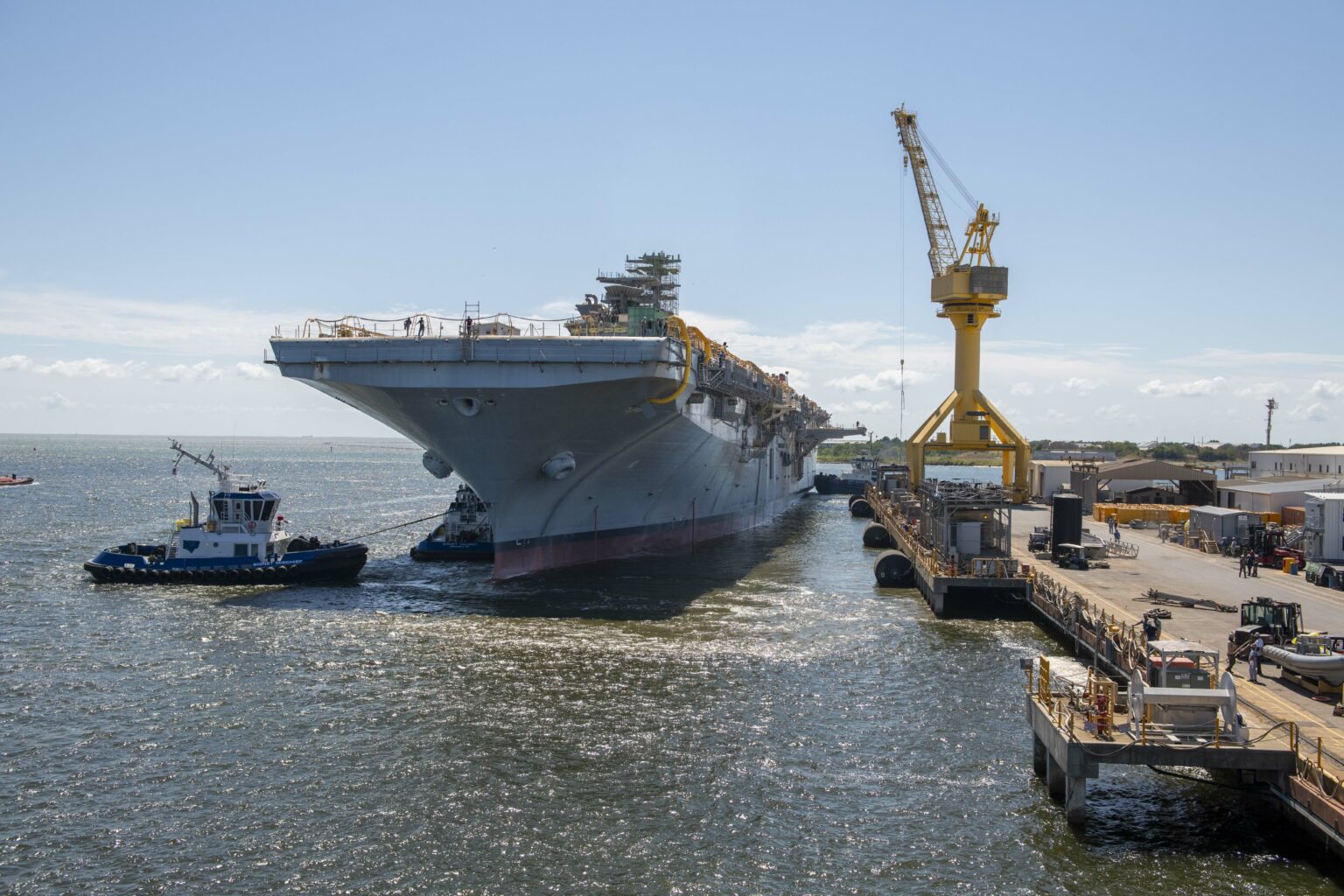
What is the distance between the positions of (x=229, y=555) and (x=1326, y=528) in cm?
3052

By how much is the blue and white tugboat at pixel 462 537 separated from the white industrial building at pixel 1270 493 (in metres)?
27.0

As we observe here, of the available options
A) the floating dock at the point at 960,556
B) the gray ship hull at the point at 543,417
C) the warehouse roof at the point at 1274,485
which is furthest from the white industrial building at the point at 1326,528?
the gray ship hull at the point at 543,417

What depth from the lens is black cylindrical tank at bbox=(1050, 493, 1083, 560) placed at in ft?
96.2

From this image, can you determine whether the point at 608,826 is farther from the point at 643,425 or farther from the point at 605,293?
the point at 605,293

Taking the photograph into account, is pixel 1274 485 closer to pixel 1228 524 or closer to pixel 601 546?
pixel 1228 524

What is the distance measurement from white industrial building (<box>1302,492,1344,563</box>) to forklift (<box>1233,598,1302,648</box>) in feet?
36.5

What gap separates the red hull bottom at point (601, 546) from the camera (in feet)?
98.8

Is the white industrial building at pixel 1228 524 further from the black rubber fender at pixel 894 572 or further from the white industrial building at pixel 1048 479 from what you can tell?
the white industrial building at pixel 1048 479

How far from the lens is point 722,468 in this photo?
1652 inches

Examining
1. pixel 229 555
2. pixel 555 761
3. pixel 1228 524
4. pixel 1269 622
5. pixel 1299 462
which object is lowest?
pixel 555 761

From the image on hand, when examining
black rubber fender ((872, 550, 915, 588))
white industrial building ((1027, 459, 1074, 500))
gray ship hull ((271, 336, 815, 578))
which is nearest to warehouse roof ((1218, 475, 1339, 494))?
white industrial building ((1027, 459, 1074, 500))

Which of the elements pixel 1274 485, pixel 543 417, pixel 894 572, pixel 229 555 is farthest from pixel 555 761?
pixel 1274 485

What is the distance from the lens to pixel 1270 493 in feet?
117

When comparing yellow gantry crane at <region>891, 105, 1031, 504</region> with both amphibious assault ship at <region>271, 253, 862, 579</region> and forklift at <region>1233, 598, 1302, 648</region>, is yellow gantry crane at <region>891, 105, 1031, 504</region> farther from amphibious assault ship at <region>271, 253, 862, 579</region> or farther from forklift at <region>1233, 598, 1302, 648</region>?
forklift at <region>1233, 598, 1302, 648</region>
